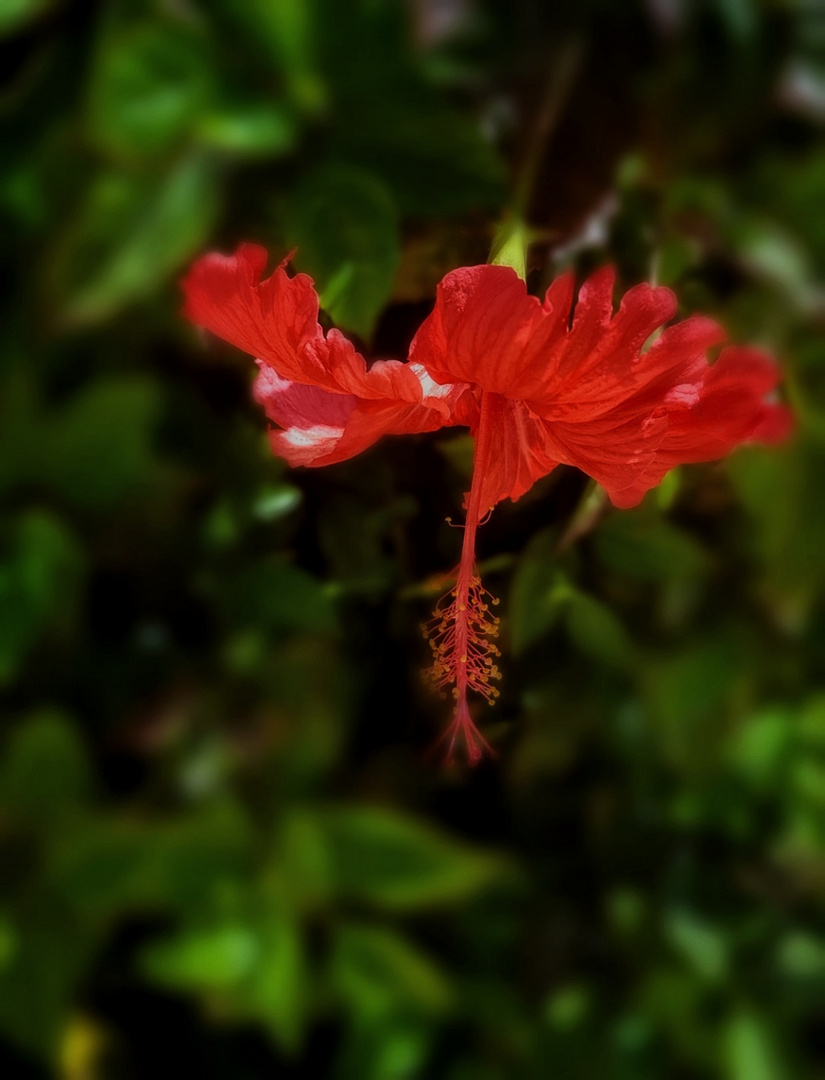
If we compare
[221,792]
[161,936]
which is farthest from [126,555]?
[161,936]

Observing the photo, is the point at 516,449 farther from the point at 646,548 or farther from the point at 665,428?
the point at 646,548

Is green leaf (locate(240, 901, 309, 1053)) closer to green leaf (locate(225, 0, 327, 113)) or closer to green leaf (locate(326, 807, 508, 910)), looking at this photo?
green leaf (locate(326, 807, 508, 910))

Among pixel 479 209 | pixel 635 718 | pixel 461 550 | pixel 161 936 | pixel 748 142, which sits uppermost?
pixel 748 142

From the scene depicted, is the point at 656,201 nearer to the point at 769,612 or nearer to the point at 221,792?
the point at 769,612

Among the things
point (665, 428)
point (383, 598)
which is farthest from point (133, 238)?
point (665, 428)

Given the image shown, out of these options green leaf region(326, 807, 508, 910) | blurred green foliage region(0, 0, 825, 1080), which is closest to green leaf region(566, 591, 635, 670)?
blurred green foliage region(0, 0, 825, 1080)

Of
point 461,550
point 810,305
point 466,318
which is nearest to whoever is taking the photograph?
point 466,318

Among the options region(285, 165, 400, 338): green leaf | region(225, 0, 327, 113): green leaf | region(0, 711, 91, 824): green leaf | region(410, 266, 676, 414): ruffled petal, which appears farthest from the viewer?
region(0, 711, 91, 824): green leaf
